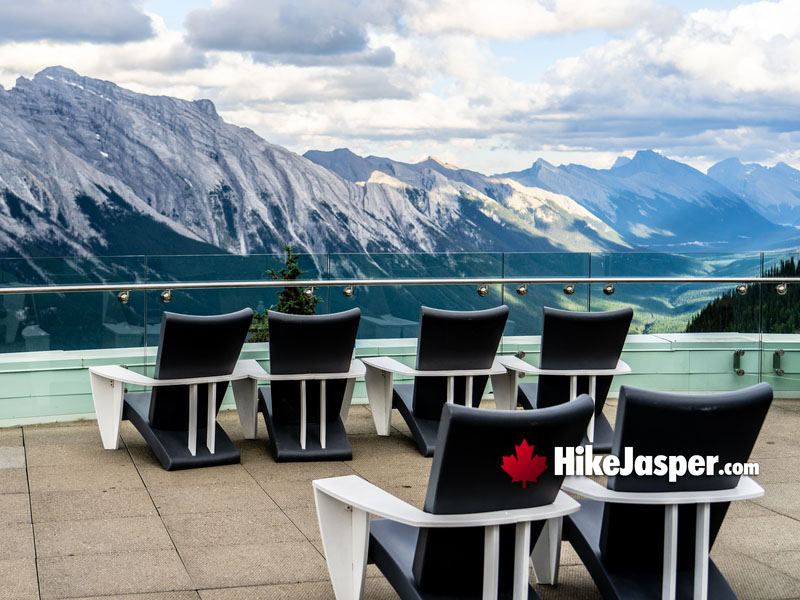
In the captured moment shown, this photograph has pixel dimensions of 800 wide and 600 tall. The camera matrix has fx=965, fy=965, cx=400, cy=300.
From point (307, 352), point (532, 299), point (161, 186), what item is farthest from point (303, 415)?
point (161, 186)

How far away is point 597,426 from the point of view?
577 cm

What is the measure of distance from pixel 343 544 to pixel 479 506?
604mm

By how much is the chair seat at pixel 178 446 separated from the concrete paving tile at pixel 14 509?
2.56 feet

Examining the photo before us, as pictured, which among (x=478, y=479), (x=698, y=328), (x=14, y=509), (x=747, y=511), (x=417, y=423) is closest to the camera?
(x=478, y=479)

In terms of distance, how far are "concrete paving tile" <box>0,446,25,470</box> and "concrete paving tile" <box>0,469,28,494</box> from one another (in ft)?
0.37

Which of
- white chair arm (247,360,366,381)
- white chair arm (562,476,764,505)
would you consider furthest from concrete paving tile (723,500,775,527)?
white chair arm (247,360,366,381)

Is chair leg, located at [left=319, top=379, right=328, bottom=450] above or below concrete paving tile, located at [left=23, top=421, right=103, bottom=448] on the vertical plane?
above

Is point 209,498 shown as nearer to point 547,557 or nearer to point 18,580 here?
point 18,580

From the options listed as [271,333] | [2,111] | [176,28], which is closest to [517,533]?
[271,333]

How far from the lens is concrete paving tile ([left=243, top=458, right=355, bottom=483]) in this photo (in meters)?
5.02

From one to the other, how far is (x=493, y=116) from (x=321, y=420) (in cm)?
17993

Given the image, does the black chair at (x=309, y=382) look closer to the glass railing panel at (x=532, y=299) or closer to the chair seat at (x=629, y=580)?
the glass railing panel at (x=532, y=299)

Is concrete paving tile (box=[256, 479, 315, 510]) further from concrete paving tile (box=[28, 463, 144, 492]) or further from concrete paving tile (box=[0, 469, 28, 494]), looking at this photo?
concrete paving tile (box=[0, 469, 28, 494])

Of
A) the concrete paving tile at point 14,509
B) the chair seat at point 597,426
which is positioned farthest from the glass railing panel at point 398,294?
the concrete paving tile at point 14,509
